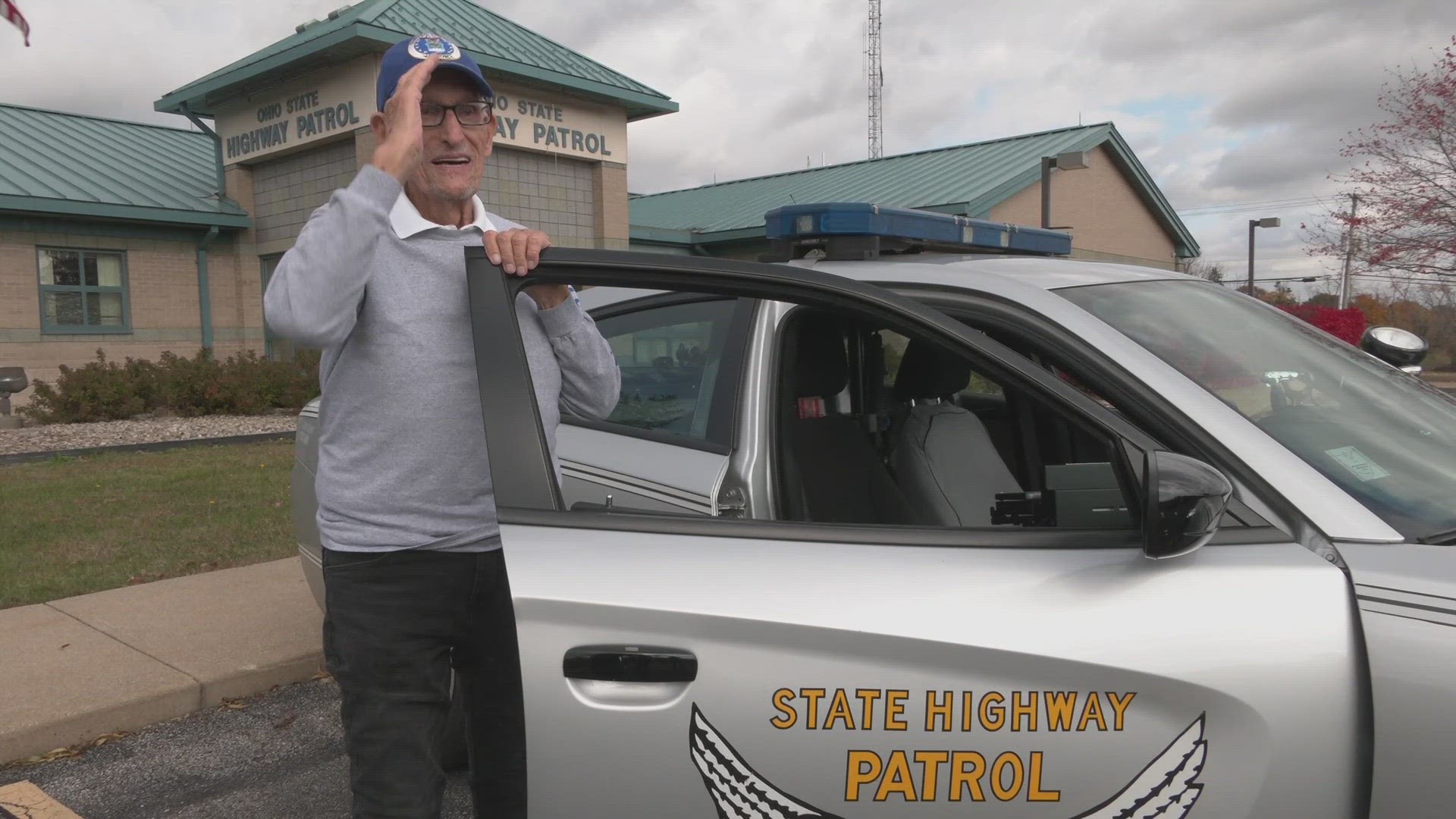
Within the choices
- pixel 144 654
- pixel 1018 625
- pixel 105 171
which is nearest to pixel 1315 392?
→ pixel 1018 625

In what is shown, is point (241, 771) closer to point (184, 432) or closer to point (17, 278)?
point (184, 432)

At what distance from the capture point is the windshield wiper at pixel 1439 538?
1.71m

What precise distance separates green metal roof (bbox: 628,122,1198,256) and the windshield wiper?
595 inches

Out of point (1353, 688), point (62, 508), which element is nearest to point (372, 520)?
point (1353, 688)

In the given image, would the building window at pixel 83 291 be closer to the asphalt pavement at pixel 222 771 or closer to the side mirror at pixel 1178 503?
the asphalt pavement at pixel 222 771

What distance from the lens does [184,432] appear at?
11523 millimetres

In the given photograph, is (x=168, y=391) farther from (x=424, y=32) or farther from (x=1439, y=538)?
(x=1439, y=538)

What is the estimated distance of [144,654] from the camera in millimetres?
4301

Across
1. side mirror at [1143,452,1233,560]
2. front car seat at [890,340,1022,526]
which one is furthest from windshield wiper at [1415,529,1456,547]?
front car seat at [890,340,1022,526]

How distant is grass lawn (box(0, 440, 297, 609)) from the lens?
18.4 ft

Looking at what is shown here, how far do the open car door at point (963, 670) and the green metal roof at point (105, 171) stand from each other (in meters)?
16.1

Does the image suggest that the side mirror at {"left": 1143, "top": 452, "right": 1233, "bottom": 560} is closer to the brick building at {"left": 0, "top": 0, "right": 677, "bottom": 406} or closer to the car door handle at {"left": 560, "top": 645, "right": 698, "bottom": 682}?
the car door handle at {"left": 560, "top": 645, "right": 698, "bottom": 682}

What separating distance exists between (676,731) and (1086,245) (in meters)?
20.2

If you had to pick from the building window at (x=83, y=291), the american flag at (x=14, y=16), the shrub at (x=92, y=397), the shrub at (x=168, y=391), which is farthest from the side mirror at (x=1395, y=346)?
the building window at (x=83, y=291)
